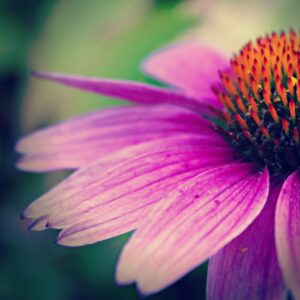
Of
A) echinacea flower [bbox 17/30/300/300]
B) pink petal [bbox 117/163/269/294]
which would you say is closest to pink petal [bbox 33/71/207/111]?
echinacea flower [bbox 17/30/300/300]

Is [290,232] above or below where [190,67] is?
below

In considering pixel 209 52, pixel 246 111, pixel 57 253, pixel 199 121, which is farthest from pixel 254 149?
pixel 57 253

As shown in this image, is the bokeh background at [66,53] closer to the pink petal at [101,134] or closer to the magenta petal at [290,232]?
the pink petal at [101,134]

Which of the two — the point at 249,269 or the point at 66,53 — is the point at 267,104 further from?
the point at 66,53

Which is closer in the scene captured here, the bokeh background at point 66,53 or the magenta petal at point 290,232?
the magenta petal at point 290,232

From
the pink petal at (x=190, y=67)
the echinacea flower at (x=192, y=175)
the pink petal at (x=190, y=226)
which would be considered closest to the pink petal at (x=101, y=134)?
the echinacea flower at (x=192, y=175)

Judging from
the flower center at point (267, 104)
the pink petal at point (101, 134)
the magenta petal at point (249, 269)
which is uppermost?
the pink petal at point (101, 134)

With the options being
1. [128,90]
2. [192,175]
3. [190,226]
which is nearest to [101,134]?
[128,90]
